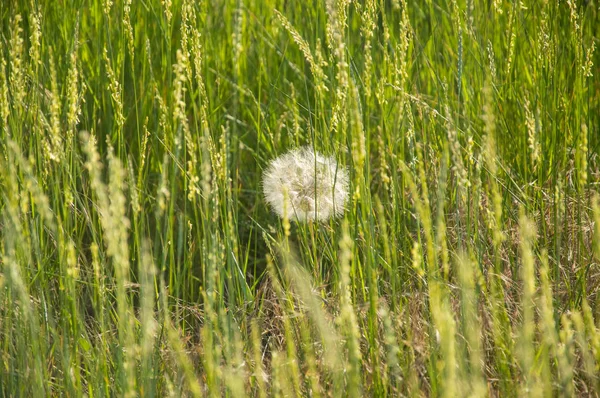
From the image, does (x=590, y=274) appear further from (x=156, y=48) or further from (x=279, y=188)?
(x=156, y=48)

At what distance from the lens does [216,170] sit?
1827 millimetres

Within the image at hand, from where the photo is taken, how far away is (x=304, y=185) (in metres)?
2.32

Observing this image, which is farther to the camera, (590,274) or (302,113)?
(302,113)

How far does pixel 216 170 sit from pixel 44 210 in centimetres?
57

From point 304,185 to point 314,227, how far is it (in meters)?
0.16

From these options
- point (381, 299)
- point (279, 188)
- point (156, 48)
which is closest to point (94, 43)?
point (156, 48)

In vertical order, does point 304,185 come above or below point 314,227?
above

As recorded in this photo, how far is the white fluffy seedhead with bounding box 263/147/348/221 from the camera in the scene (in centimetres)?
219

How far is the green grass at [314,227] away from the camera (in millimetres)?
1485

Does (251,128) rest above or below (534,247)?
above

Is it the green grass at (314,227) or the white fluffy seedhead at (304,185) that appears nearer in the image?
the green grass at (314,227)

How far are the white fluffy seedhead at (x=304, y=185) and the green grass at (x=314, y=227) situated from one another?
0.05 m

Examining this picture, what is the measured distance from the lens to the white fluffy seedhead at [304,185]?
2186 millimetres

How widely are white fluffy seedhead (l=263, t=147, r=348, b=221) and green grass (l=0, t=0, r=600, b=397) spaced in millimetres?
52
